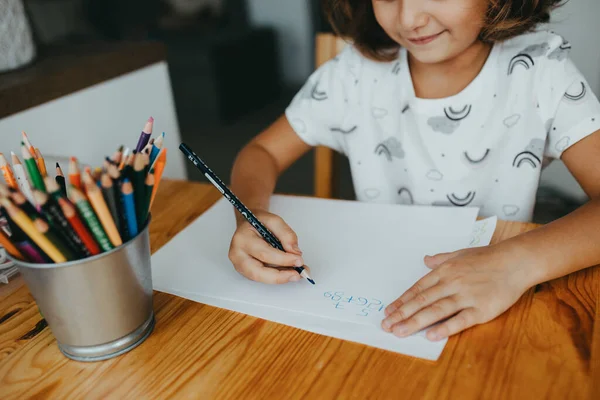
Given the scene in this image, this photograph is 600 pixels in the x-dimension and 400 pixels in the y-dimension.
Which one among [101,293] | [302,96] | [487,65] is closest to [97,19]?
[302,96]

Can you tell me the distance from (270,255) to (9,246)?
0.74ft

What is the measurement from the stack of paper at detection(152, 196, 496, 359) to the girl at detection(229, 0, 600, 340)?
0.03 meters

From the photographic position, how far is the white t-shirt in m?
0.71

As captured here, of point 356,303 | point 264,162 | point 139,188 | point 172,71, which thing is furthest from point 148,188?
point 172,71

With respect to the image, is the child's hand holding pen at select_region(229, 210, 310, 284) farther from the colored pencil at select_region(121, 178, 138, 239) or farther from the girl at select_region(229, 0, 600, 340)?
the colored pencil at select_region(121, 178, 138, 239)

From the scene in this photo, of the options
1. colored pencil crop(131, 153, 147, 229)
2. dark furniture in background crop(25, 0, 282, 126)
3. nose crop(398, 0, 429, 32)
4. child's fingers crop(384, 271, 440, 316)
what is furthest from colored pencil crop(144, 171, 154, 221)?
dark furniture in background crop(25, 0, 282, 126)

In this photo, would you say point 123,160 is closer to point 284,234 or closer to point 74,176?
point 74,176

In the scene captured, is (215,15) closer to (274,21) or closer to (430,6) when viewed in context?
(274,21)

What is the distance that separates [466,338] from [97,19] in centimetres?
309

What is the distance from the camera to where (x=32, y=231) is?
0.35 metres

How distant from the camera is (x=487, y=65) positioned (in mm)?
754

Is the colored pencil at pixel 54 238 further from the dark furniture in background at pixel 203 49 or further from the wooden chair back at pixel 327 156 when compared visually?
the dark furniture in background at pixel 203 49

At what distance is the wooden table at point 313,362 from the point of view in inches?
14.9

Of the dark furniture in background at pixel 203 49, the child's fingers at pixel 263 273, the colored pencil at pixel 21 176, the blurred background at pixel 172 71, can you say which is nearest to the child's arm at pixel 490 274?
the child's fingers at pixel 263 273
